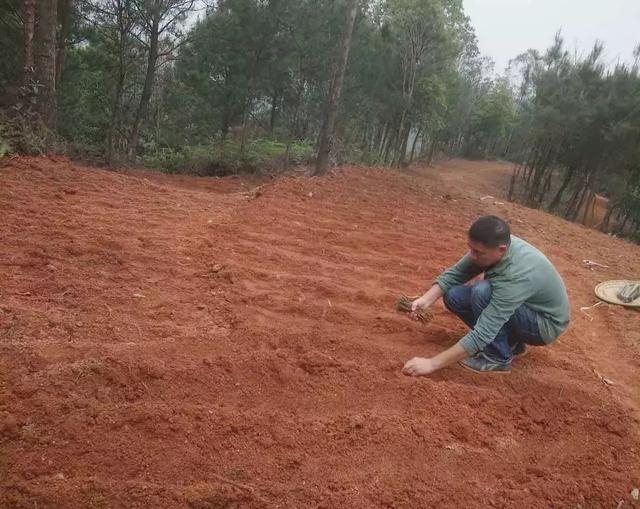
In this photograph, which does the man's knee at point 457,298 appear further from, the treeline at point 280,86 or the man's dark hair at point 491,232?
the treeline at point 280,86

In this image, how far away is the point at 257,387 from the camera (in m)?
2.31

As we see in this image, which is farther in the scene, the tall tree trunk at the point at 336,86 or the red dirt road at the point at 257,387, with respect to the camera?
the tall tree trunk at the point at 336,86

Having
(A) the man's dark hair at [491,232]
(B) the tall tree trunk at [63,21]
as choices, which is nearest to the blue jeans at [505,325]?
(A) the man's dark hair at [491,232]

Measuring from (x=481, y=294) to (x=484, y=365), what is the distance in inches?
16.8

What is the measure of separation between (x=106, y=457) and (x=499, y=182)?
90.7 feet

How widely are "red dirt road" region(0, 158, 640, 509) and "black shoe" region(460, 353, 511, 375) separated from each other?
53mm

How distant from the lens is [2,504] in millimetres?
1567

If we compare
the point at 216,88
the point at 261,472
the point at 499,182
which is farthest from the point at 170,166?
the point at 499,182

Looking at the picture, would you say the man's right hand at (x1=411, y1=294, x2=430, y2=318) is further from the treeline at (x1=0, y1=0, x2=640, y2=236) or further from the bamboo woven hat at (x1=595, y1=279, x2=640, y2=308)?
the treeline at (x1=0, y1=0, x2=640, y2=236)

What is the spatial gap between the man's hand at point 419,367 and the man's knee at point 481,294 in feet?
1.41

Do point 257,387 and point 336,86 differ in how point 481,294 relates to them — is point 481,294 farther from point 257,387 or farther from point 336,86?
point 336,86

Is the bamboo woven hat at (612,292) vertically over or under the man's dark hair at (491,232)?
under

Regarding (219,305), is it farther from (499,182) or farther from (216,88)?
(499,182)

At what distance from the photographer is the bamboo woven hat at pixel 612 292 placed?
4.33 m
